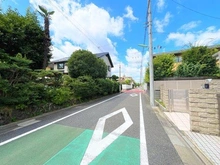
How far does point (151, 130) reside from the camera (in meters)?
4.38

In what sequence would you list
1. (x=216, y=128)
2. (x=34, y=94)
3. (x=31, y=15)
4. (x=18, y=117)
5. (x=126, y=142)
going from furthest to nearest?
1. (x=31, y=15)
2. (x=34, y=94)
3. (x=18, y=117)
4. (x=216, y=128)
5. (x=126, y=142)

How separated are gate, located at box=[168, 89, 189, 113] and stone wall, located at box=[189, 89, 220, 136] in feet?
9.39

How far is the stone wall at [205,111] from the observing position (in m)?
3.78

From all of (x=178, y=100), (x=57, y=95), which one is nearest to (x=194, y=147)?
(x=178, y=100)

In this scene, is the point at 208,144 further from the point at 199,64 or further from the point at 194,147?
the point at 199,64

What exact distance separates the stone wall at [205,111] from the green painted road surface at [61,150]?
2.17m

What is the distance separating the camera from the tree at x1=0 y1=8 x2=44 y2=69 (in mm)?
8152

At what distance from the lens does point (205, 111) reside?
3.92 meters

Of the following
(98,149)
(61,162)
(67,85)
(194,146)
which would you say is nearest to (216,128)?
(194,146)

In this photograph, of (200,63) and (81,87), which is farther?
(200,63)

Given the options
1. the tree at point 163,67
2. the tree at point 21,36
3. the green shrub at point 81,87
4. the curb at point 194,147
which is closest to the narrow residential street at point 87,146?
the curb at point 194,147

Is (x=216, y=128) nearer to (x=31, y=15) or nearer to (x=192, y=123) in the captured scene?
(x=192, y=123)

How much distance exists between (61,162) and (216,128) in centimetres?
447

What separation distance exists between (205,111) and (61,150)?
4.42 meters
